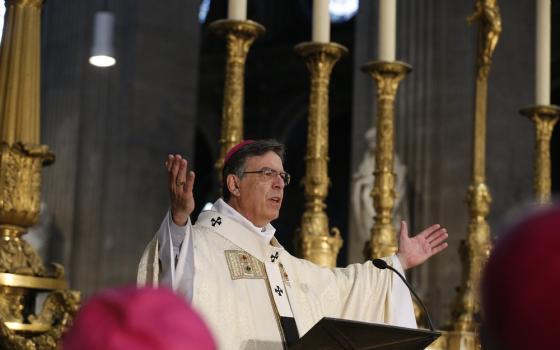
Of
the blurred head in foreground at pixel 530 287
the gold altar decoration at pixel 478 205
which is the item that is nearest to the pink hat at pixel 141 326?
the blurred head in foreground at pixel 530 287

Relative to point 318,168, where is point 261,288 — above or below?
below

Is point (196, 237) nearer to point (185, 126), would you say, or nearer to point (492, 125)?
point (492, 125)

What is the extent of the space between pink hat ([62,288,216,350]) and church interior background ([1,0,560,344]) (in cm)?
937

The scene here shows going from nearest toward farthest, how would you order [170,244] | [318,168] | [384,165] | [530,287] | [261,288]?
[530,287] < [170,244] < [261,288] < [318,168] < [384,165]

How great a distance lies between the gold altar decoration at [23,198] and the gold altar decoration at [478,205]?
226 centimetres

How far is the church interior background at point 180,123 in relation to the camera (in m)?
10.7

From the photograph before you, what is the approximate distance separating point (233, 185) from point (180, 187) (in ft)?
2.83

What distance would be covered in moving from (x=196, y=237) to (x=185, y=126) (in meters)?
9.45

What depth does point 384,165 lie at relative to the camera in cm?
527

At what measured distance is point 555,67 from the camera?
604 inches

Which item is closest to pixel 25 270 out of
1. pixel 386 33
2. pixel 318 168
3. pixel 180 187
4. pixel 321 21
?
pixel 180 187

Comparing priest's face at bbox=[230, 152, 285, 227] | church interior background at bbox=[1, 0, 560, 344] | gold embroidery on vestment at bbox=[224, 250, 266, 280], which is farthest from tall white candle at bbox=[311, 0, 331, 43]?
church interior background at bbox=[1, 0, 560, 344]

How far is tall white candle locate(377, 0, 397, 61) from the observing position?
5305 mm

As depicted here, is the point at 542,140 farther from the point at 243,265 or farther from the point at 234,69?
the point at 243,265
